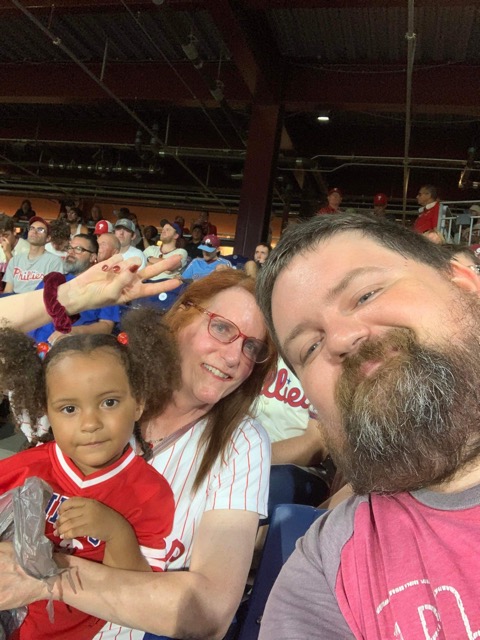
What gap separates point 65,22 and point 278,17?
2.55 metres

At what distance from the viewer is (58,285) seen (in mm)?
1249

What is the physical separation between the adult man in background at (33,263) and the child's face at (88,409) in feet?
13.7

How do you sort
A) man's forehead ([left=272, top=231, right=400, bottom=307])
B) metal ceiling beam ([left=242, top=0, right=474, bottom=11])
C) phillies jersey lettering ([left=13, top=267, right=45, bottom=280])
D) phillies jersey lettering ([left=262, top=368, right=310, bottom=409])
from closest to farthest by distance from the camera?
man's forehead ([left=272, top=231, right=400, bottom=307])
phillies jersey lettering ([left=262, top=368, right=310, bottom=409])
metal ceiling beam ([left=242, top=0, right=474, bottom=11])
phillies jersey lettering ([left=13, top=267, right=45, bottom=280])

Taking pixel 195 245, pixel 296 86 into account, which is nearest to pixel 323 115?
pixel 296 86

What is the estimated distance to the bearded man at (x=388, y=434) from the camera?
790 millimetres

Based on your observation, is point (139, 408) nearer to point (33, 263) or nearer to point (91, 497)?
point (91, 497)

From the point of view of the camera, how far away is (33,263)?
17.1ft

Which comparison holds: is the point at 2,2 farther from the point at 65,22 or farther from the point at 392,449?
the point at 392,449

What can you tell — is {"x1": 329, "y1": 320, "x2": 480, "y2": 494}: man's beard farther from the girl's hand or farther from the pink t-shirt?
the girl's hand

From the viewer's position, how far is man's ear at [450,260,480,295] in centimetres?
101

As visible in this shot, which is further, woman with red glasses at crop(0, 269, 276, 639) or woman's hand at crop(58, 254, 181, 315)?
woman's hand at crop(58, 254, 181, 315)

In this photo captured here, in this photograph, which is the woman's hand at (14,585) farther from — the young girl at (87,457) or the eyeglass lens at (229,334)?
the eyeglass lens at (229,334)

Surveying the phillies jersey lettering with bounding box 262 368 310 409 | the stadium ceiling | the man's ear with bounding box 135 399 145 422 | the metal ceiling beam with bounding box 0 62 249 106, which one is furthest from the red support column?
the man's ear with bounding box 135 399 145 422

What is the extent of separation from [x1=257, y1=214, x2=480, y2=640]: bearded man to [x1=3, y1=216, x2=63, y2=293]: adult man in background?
4553 mm
